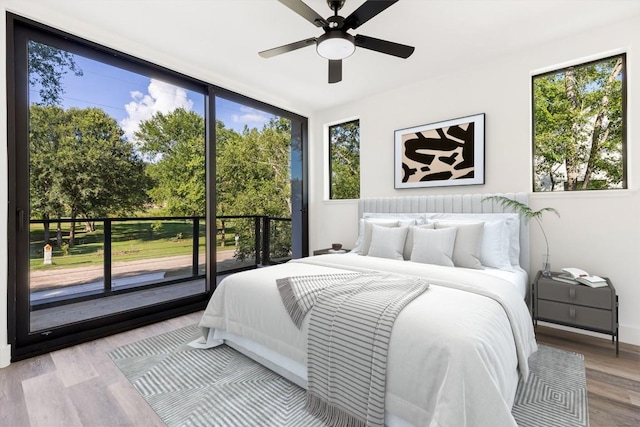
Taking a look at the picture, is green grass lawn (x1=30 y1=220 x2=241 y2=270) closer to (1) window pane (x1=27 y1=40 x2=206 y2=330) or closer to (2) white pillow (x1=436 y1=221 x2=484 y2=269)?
(1) window pane (x1=27 y1=40 x2=206 y2=330)

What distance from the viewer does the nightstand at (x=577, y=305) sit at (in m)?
2.28

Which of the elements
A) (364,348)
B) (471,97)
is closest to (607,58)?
(471,97)

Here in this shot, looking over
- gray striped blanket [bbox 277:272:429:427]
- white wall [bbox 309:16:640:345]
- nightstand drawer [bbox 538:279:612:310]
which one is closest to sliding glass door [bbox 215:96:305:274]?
white wall [bbox 309:16:640:345]

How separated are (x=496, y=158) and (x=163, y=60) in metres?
3.63

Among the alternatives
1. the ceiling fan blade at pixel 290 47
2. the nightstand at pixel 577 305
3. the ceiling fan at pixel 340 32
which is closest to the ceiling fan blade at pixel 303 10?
the ceiling fan at pixel 340 32

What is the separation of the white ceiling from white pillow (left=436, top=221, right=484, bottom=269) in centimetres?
174

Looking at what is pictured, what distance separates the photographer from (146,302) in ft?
12.0

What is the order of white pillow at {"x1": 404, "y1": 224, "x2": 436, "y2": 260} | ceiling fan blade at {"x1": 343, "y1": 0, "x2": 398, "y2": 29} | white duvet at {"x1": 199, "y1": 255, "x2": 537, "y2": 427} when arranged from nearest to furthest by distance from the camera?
1. white duvet at {"x1": 199, "y1": 255, "x2": 537, "y2": 427}
2. ceiling fan blade at {"x1": 343, "y1": 0, "x2": 398, "y2": 29}
3. white pillow at {"x1": 404, "y1": 224, "x2": 436, "y2": 260}

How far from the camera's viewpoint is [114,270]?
390cm

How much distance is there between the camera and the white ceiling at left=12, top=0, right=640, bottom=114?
2.37m

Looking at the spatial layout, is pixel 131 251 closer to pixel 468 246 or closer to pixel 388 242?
pixel 388 242

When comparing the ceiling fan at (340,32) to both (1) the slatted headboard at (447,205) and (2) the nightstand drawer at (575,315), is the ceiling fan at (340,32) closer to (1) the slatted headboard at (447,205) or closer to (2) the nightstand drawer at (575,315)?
(1) the slatted headboard at (447,205)

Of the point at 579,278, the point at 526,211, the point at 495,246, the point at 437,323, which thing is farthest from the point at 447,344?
the point at 526,211

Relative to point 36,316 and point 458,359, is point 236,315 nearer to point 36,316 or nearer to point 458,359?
point 458,359
